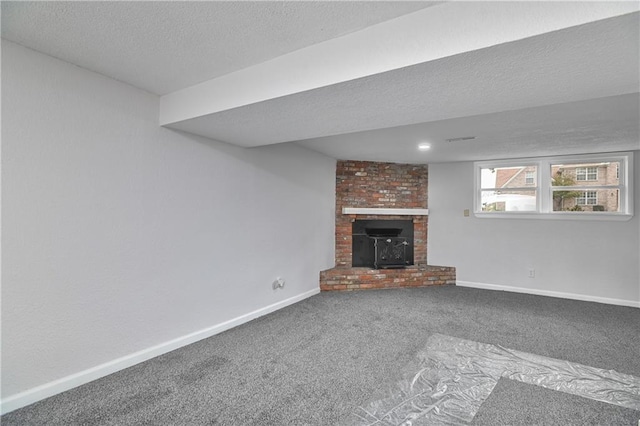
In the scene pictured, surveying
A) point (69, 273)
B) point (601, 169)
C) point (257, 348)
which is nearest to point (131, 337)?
point (69, 273)

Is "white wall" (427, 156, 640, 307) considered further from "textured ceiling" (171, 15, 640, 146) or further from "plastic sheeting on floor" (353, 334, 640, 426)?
"textured ceiling" (171, 15, 640, 146)

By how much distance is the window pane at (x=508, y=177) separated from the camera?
5.04 meters

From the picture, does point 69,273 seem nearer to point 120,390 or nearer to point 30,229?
point 30,229

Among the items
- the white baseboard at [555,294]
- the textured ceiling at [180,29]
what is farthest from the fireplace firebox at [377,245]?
the textured ceiling at [180,29]

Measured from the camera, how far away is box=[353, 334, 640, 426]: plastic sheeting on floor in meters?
1.90

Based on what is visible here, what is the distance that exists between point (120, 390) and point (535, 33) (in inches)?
122

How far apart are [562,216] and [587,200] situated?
16.4 inches

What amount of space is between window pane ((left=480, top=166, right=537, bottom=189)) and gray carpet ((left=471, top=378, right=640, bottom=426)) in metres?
3.82

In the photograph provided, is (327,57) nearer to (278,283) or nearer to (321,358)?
(321,358)

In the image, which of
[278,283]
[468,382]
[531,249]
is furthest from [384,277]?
[468,382]

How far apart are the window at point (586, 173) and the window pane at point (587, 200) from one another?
0.20 m

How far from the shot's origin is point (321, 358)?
8.57ft

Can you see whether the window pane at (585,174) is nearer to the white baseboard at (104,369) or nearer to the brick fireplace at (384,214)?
the brick fireplace at (384,214)

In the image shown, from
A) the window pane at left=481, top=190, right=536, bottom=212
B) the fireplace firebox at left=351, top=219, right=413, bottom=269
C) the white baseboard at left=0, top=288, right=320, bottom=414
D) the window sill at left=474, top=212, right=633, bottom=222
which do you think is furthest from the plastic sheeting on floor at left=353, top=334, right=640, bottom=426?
the window pane at left=481, top=190, right=536, bottom=212
